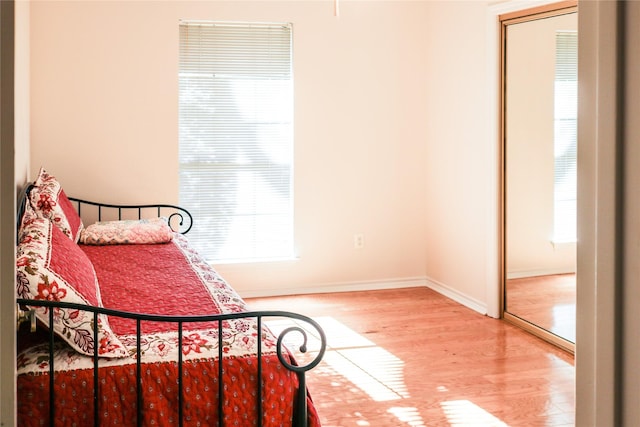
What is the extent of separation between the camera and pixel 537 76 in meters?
3.94

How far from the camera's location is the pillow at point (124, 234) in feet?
12.4

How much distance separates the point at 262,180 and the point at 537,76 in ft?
6.80

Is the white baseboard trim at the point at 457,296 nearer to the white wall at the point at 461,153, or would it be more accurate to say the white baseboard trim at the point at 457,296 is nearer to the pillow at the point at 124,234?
the white wall at the point at 461,153

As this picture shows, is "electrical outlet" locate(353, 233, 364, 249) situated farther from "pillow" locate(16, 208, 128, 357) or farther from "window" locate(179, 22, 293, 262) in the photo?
"pillow" locate(16, 208, 128, 357)

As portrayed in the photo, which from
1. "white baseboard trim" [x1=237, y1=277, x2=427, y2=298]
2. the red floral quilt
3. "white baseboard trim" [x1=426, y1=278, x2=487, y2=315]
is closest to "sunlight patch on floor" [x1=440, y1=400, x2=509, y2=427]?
the red floral quilt

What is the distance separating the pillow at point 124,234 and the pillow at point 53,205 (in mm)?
83

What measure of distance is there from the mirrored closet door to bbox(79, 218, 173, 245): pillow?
2180mm

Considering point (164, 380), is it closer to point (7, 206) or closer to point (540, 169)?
point (7, 206)

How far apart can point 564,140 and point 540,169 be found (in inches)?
9.8

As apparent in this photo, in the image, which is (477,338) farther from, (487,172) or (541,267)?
(487,172)

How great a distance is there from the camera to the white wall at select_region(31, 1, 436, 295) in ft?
14.6

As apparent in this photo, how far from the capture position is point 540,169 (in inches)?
156

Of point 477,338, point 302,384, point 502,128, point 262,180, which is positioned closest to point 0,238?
point 302,384

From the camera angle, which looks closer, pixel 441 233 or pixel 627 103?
→ pixel 627 103
